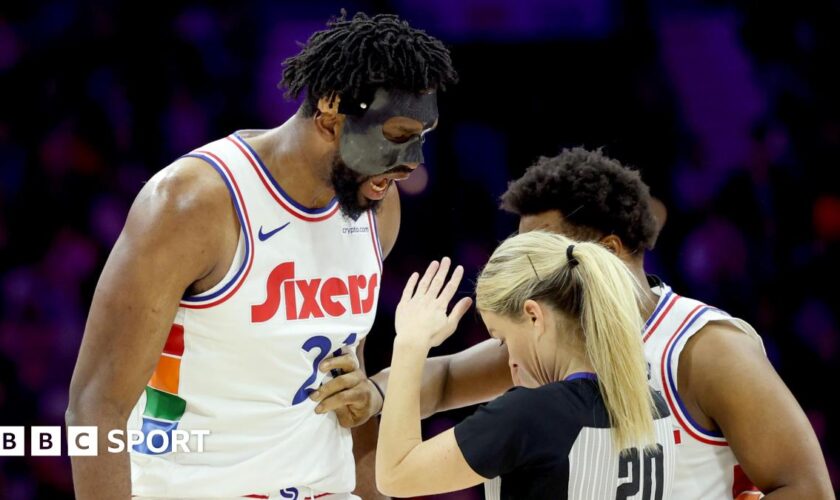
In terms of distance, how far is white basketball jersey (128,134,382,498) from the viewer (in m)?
2.11

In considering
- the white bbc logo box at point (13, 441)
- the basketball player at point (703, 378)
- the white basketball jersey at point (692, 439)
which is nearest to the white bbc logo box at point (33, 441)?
the white bbc logo box at point (13, 441)

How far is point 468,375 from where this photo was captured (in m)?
2.79

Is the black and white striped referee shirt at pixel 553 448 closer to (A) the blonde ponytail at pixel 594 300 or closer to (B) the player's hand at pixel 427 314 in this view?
(A) the blonde ponytail at pixel 594 300

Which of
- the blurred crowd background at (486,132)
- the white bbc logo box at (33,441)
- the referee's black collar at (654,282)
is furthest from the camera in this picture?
the blurred crowd background at (486,132)

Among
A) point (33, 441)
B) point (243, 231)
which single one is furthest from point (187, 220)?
point (33, 441)

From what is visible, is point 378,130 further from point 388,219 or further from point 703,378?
point 703,378

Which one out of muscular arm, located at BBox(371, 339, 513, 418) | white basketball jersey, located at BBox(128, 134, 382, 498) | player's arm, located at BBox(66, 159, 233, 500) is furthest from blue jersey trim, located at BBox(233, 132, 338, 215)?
muscular arm, located at BBox(371, 339, 513, 418)

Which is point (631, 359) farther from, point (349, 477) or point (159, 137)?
point (159, 137)

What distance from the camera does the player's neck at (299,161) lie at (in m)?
2.24

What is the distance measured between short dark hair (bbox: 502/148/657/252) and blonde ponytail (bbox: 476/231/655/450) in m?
0.57

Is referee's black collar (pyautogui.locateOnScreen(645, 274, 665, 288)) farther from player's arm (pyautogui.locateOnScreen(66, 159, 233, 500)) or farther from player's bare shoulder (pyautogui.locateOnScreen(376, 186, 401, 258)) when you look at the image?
player's arm (pyautogui.locateOnScreen(66, 159, 233, 500))

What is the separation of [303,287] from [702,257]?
2.79 metres

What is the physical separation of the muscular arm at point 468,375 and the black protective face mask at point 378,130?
29.0 inches

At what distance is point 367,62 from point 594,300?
0.73 metres
